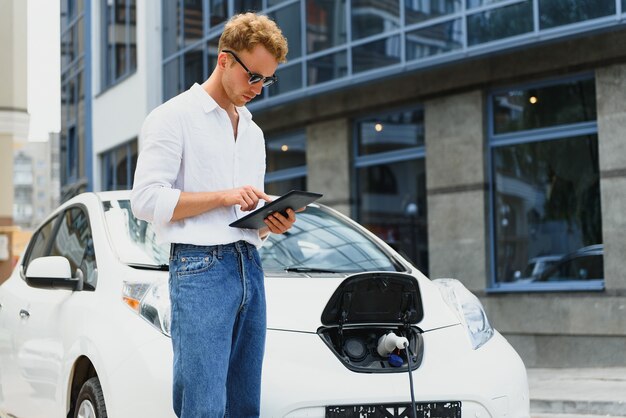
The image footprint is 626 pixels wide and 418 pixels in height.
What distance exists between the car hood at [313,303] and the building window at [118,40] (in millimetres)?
19733

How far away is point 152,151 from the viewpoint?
3.46m

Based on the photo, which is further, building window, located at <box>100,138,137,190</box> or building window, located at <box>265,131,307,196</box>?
building window, located at <box>100,138,137,190</box>

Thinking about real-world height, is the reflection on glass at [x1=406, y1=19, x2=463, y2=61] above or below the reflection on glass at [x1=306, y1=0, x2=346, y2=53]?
below

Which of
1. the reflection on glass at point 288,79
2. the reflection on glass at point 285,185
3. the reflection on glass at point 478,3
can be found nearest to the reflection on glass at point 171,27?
the reflection on glass at point 285,185

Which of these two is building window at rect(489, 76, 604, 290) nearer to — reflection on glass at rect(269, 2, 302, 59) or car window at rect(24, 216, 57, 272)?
reflection on glass at rect(269, 2, 302, 59)

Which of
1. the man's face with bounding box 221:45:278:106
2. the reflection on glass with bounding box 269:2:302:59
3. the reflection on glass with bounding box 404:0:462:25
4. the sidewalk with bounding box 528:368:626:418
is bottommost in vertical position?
the sidewalk with bounding box 528:368:626:418

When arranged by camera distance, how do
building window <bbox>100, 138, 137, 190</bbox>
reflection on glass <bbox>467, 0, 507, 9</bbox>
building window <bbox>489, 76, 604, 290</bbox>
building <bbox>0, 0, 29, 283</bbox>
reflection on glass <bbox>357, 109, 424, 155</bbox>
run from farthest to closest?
1. building <bbox>0, 0, 29, 283</bbox>
2. building window <bbox>100, 138, 137, 190</bbox>
3. reflection on glass <bbox>357, 109, 424, 155</bbox>
4. reflection on glass <bbox>467, 0, 507, 9</bbox>
5. building window <bbox>489, 76, 604, 290</bbox>

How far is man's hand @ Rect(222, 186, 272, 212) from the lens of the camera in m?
3.40

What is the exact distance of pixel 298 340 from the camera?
168 inches

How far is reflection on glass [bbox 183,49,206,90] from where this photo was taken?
19.4m

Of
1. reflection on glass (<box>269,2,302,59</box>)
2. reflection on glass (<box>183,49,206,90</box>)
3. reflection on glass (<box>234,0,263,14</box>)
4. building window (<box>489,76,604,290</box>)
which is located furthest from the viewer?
reflection on glass (<box>183,49,206,90</box>)

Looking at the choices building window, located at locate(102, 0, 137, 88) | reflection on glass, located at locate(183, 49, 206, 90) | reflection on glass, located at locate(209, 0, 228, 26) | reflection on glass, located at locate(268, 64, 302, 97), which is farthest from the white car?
building window, located at locate(102, 0, 137, 88)

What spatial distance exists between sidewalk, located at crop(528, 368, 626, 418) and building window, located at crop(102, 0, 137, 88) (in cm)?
1515

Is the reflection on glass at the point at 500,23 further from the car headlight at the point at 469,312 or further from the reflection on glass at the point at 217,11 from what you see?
the car headlight at the point at 469,312
